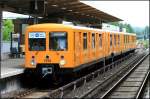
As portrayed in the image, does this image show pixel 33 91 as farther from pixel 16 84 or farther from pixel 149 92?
pixel 149 92

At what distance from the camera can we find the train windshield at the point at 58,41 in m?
19.2

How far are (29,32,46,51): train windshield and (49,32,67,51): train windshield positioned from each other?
0.30 metres

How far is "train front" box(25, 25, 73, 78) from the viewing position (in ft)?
62.5

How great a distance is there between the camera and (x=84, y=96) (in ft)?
52.7

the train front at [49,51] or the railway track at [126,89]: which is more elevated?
the train front at [49,51]

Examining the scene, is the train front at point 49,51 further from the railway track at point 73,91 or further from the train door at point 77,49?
the railway track at point 73,91

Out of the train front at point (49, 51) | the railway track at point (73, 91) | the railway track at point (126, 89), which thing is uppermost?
the train front at point (49, 51)

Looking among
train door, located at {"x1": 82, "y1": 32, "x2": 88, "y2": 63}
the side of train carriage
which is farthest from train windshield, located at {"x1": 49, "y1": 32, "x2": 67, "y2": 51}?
train door, located at {"x1": 82, "y1": 32, "x2": 88, "y2": 63}

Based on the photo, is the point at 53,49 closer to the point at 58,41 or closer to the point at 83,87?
the point at 58,41

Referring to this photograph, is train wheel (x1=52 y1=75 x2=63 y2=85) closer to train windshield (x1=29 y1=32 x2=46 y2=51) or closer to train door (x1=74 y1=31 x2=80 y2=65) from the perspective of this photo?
train door (x1=74 y1=31 x2=80 y2=65)

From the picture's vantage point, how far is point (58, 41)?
19.3 m

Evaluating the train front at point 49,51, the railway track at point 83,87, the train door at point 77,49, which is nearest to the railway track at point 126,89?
the railway track at point 83,87

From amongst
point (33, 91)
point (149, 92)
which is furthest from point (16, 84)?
point (149, 92)

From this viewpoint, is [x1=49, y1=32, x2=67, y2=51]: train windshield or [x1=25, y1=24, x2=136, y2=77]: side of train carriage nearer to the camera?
[x1=25, y1=24, x2=136, y2=77]: side of train carriage
